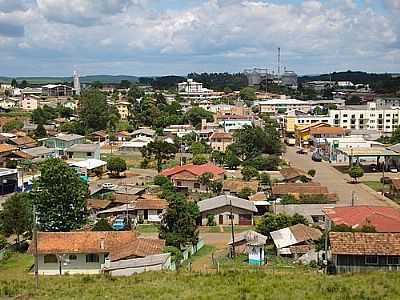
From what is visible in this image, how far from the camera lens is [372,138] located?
42.2 metres

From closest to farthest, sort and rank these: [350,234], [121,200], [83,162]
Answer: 1. [350,234]
2. [121,200]
3. [83,162]

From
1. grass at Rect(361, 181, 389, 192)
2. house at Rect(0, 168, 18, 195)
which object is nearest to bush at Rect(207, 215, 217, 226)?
grass at Rect(361, 181, 389, 192)

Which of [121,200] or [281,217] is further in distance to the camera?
A: [121,200]

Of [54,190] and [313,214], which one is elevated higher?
[54,190]

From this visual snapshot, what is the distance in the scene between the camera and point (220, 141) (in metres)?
39.9

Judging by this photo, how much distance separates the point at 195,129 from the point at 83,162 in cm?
1700

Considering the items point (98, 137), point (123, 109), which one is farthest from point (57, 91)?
point (98, 137)

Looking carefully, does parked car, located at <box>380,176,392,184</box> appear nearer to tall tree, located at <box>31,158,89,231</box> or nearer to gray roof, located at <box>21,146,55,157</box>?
tall tree, located at <box>31,158,89,231</box>

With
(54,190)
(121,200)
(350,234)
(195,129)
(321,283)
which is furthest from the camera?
(195,129)

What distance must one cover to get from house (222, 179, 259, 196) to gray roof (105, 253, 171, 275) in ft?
37.7

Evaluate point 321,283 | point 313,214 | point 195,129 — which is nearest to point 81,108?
point 195,129

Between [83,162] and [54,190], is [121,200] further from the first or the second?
[83,162]

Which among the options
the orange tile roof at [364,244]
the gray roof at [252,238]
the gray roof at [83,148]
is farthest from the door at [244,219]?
the gray roof at [83,148]

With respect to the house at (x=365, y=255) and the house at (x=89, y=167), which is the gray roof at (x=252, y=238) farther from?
the house at (x=89, y=167)
